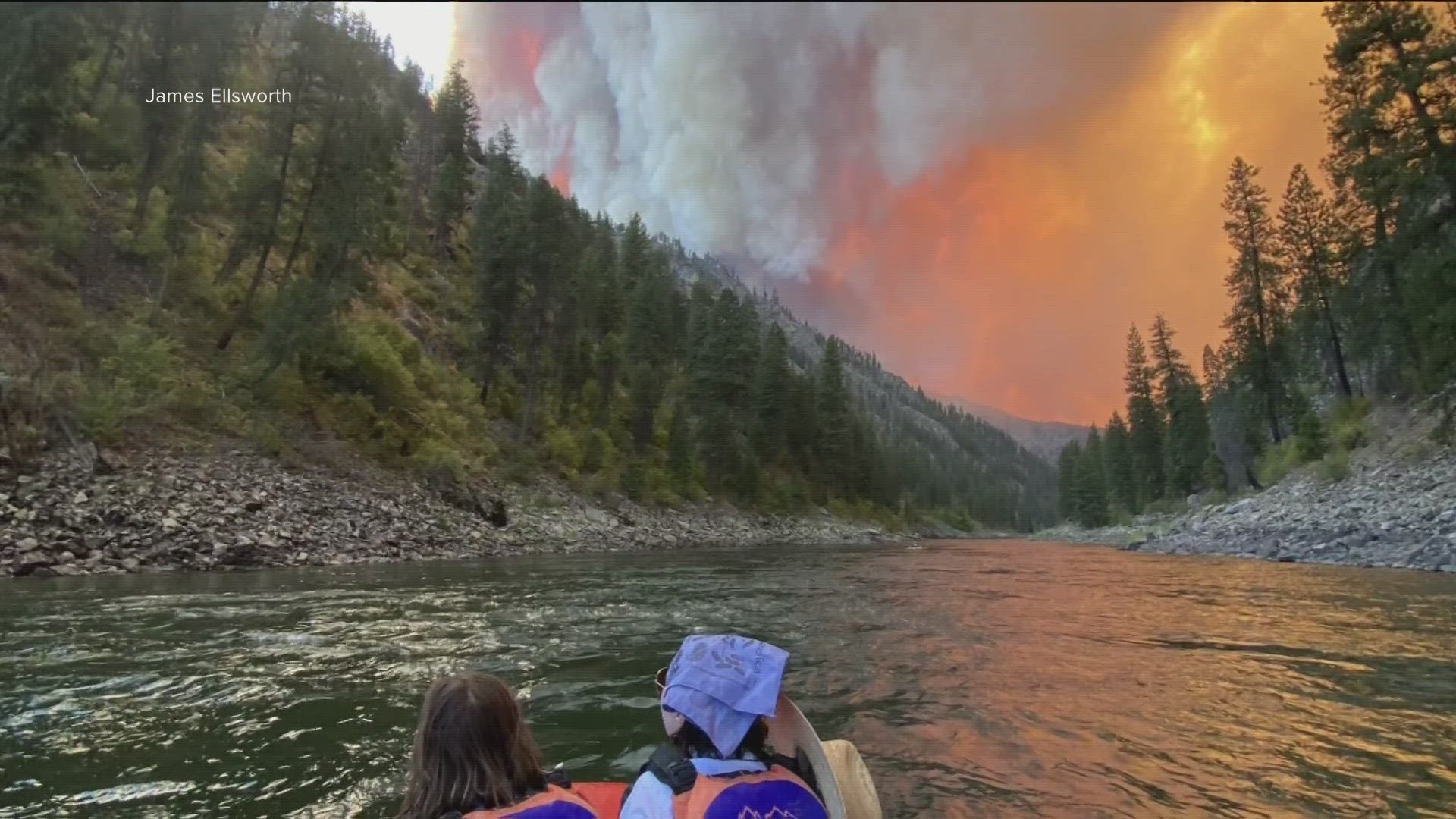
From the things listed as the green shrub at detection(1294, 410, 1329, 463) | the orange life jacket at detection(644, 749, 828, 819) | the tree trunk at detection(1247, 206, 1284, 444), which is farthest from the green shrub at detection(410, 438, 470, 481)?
the tree trunk at detection(1247, 206, 1284, 444)

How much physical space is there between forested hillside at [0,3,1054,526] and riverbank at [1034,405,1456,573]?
29134 millimetres

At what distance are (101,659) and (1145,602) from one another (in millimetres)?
15943

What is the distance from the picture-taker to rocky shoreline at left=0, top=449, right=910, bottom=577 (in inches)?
570

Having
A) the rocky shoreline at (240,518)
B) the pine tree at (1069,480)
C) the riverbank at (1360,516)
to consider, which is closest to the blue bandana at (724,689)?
the rocky shoreline at (240,518)

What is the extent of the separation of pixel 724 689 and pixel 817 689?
5.14 m

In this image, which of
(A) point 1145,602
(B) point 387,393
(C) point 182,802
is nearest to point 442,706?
(C) point 182,802

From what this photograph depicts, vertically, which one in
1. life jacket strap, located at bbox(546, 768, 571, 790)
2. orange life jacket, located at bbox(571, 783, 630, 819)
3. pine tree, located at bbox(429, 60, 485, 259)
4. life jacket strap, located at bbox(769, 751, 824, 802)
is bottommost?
orange life jacket, located at bbox(571, 783, 630, 819)

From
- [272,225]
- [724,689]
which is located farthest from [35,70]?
[724,689]

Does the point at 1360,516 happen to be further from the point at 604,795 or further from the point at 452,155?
the point at 452,155

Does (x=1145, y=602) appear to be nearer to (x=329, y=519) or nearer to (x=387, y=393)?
(x=329, y=519)

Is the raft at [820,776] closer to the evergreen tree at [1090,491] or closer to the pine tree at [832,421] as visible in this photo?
the pine tree at [832,421]

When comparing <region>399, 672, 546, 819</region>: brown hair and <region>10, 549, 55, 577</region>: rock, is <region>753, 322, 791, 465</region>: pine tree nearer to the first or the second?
<region>10, 549, 55, 577</region>: rock

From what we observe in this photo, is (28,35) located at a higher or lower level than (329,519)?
higher

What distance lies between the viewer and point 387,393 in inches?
1180
